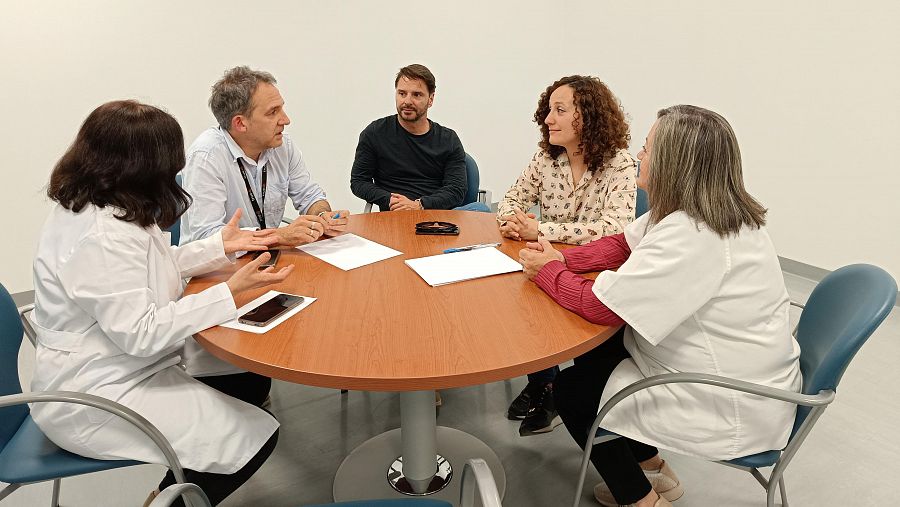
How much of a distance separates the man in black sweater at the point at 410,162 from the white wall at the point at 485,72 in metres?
1.28

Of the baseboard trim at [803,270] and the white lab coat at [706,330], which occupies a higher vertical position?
the white lab coat at [706,330]

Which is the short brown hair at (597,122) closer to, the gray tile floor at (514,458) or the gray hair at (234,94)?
the gray tile floor at (514,458)

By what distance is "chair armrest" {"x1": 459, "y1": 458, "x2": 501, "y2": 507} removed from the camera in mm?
930

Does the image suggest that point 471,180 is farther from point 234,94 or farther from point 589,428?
point 589,428

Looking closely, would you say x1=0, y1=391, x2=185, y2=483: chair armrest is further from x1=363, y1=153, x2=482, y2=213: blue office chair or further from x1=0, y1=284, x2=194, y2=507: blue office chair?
x1=363, y1=153, x2=482, y2=213: blue office chair

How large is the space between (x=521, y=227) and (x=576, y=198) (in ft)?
1.38

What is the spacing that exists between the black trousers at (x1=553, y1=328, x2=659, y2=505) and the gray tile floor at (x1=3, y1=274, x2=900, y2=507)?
260mm

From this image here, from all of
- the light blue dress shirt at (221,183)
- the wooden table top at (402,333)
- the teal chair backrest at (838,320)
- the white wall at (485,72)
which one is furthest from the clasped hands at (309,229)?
the white wall at (485,72)

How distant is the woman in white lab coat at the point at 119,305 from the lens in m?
1.35

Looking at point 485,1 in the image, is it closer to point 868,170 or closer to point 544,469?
point 868,170

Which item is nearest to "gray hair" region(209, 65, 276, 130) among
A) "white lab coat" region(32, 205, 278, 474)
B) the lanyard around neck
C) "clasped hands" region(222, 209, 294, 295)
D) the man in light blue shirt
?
the man in light blue shirt

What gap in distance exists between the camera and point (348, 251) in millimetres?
2006

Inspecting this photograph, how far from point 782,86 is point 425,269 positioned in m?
3.18

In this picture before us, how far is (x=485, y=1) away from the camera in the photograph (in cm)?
482
